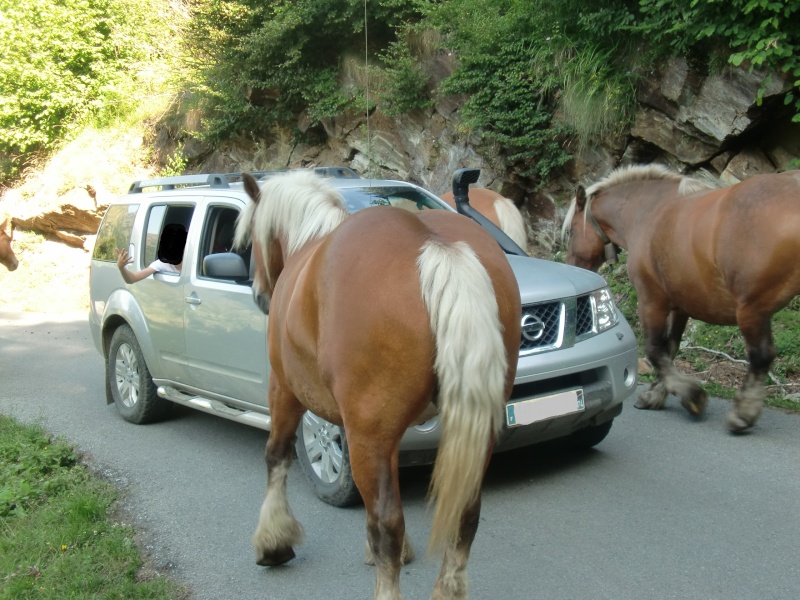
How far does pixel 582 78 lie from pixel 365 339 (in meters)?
Result: 8.24

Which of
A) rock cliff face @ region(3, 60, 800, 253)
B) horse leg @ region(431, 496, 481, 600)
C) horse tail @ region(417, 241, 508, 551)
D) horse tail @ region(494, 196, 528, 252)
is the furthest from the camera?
rock cliff face @ region(3, 60, 800, 253)

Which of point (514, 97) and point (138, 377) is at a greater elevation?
point (514, 97)

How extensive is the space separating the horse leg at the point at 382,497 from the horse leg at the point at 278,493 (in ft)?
3.48

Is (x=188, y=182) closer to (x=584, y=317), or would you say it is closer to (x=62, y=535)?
(x=62, y=535)

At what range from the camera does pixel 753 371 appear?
588 centimetres

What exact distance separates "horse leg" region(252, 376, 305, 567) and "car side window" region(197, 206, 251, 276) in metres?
2.20

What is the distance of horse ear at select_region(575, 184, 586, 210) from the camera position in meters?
7.61

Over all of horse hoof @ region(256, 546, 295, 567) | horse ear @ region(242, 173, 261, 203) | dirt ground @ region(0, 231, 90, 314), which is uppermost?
horse ear @ region(242, 173, 261, 203)

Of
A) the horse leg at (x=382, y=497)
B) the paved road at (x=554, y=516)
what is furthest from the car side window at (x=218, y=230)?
the horse leg at (x=382, y=497)

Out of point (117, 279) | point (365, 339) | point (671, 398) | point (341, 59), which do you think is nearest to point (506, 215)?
point (671, 398)

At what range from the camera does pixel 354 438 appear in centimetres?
308

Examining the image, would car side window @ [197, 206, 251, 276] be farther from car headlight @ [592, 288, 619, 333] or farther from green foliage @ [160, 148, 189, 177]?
green foliage @ [160, 148, 189, 177]

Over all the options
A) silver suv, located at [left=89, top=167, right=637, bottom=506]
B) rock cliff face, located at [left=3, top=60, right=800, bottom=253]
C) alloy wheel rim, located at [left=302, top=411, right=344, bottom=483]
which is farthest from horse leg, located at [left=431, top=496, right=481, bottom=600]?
rock cliff face, located at [left=3, top=60, right=800, bottom=253]

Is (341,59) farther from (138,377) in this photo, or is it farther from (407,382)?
(407,382)
